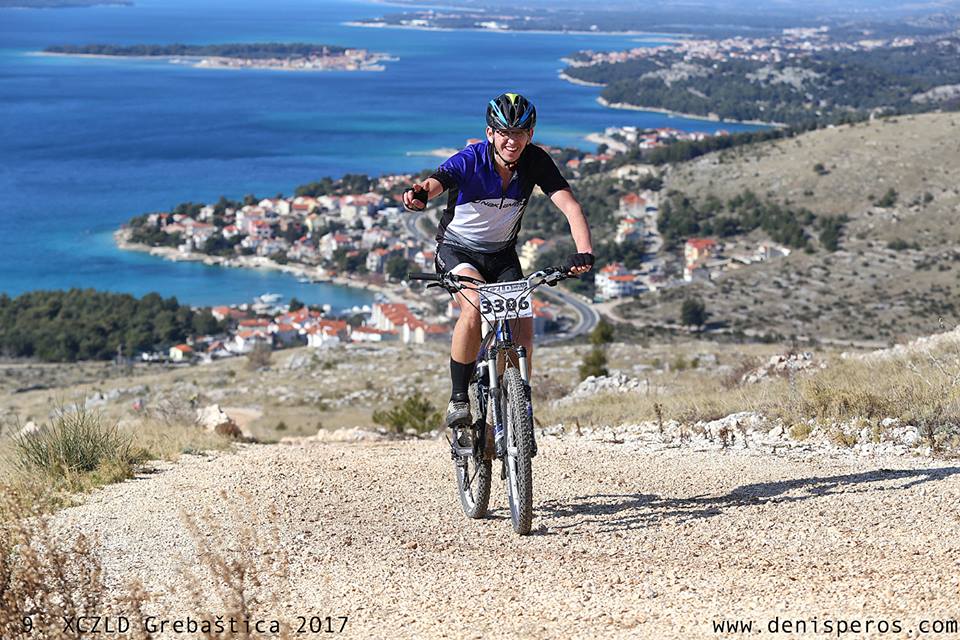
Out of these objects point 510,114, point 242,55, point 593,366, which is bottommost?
point 593,366

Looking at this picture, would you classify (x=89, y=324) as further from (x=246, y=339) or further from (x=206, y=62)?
(x=206, y=62)

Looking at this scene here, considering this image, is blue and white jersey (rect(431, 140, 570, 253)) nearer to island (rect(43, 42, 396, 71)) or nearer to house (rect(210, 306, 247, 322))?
house (rect(210, 306, 247, 322))

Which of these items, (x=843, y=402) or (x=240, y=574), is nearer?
(x=240, y=574)

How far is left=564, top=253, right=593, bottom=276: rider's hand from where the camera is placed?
435cm

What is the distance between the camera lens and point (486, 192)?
4.58 m

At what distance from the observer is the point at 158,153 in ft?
356

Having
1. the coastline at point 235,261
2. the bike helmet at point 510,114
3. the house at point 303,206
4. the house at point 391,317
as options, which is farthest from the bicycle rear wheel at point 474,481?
the house at point 303,206

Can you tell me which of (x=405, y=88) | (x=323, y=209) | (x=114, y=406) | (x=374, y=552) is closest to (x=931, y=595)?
(x=374, y=552)

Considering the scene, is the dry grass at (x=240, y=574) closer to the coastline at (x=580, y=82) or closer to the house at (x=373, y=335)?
the house at (x=373, y=335)

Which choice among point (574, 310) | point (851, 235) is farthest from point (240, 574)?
point (851, 235)

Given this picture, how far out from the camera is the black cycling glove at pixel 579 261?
4.34m

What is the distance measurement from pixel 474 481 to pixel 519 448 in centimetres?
65

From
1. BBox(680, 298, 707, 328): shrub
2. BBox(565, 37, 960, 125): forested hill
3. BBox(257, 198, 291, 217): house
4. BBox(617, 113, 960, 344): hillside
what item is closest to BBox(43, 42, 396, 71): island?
BBox(565, 37, 960, 125): forested hill

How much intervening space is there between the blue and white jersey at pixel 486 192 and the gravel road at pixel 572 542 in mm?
1290
